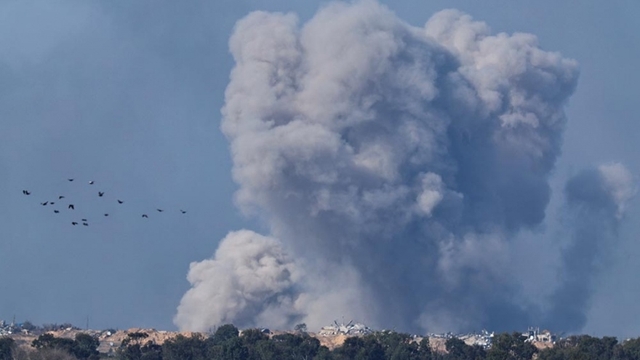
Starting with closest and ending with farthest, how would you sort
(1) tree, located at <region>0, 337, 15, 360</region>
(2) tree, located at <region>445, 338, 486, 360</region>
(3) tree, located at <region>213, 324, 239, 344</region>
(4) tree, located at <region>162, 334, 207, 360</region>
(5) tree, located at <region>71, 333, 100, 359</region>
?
(1) tree, located at <region>0, 337, 15, 360</region>, (5) tree, located at <region>71, 333, 100, 359</region>, (4) tree, located at <region>162, 334, 207, 360</region>, (2) tree, located at <region>445, 338, 486, 360</region>, (3) tree, located at <region>213, 324, 239, 344</region>

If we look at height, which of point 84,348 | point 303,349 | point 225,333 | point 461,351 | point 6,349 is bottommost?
point 6,349

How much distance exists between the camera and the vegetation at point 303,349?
73625mm

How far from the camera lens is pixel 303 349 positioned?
78875mm

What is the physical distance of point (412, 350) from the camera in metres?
80.1

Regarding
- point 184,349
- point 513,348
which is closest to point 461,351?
point 513,348

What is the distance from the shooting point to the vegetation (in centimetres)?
7362

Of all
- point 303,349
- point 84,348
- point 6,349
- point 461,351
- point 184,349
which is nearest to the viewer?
point 6,349

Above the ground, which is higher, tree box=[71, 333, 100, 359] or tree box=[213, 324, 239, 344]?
tree box=[213, 324, 239, 344]

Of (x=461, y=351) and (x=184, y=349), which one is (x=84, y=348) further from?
(x=461, y=351)

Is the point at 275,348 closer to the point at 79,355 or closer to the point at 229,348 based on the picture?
the point at 229,348

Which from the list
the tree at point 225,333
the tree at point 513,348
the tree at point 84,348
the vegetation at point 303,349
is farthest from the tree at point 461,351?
the tree at point 84,348

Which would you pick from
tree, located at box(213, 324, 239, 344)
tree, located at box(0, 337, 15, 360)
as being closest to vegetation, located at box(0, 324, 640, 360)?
tree, located at box(0, 337, 15, 360)

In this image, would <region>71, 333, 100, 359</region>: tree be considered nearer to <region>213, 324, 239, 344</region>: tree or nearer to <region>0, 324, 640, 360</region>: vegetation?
<region>0, 324, 640, 360</region>: vegetation

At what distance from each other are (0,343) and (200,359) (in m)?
10.8
